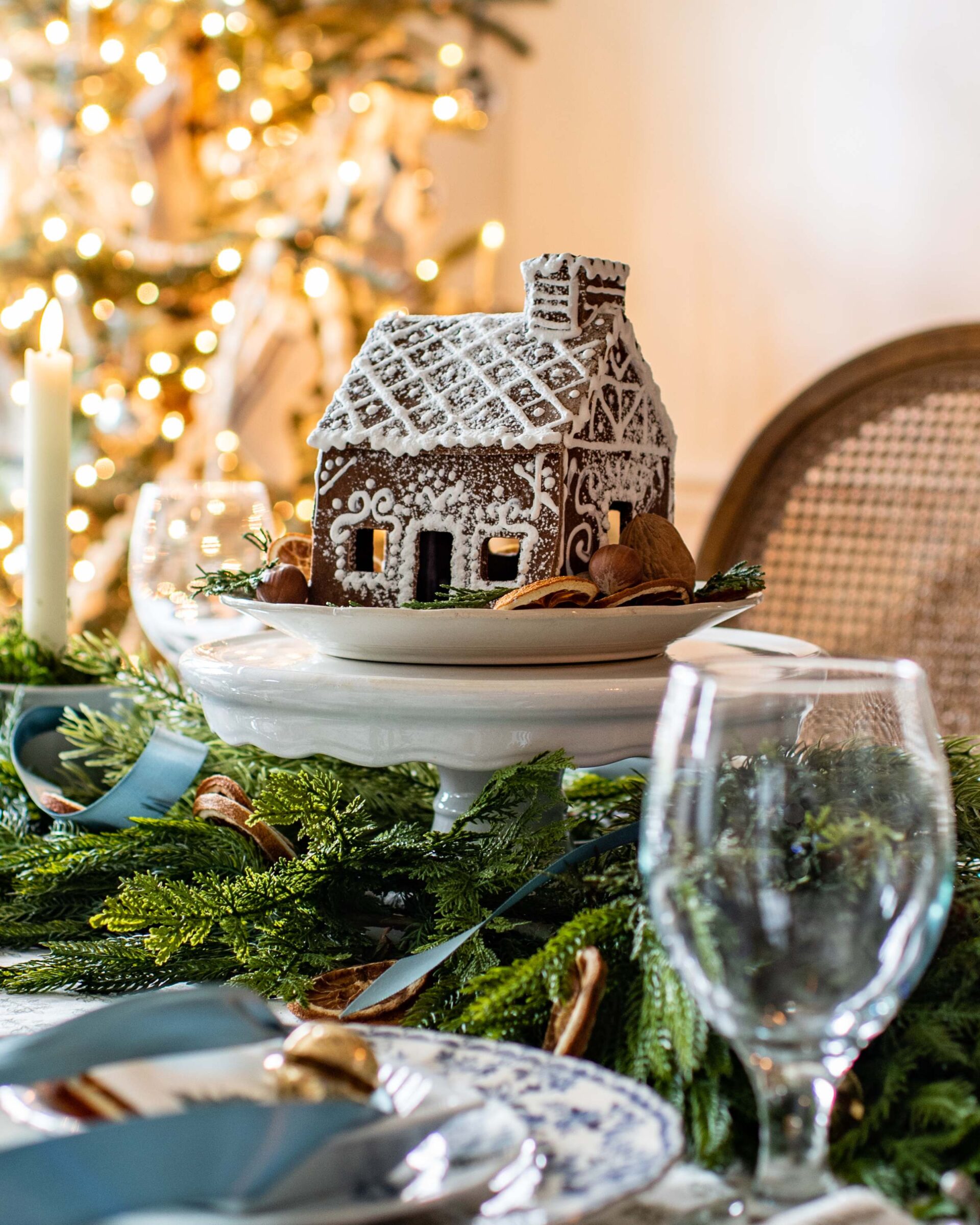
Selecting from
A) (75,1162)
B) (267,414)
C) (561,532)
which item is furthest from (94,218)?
(75,1162)

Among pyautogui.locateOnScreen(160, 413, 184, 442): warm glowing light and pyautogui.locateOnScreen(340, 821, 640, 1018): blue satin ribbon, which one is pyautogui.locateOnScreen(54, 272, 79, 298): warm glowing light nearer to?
pyautogui.locateOnScreen(340, 821, 640, 1018): blue satin ribbon

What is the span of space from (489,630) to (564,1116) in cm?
26

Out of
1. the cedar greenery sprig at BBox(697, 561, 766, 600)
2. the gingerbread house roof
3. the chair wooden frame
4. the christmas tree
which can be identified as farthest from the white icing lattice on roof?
the christmas tree

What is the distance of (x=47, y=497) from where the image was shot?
0.91 meters

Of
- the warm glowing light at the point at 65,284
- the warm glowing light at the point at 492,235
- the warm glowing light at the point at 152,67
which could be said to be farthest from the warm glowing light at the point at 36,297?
the warm glowing light at the point at 65,284

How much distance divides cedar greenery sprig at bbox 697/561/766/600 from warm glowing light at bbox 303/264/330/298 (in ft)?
6.13

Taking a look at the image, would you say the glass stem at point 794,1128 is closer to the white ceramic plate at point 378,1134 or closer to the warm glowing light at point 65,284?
the white ceramic plate at point 378,1134

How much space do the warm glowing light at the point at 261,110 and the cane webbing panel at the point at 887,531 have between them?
1522 mm

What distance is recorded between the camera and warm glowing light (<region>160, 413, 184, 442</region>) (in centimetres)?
247

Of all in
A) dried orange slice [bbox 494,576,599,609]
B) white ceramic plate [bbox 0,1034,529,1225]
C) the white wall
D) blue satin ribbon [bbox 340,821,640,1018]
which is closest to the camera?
white ceramic plate [bbox 0,1034,529,1225]

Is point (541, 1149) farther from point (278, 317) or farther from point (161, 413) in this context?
point (278, 317)

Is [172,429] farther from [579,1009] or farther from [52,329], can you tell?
[579,1009]

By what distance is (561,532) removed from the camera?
71 cm

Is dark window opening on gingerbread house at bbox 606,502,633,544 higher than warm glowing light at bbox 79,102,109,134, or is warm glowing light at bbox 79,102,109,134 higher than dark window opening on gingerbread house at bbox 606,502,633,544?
warm glowing light at bbox 79,102,109,134
